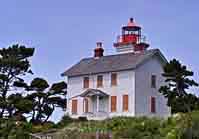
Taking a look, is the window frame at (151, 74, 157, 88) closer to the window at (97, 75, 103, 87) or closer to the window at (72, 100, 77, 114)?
the window at (97, 75, 103, 87)

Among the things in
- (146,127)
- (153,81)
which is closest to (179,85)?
(153,81)

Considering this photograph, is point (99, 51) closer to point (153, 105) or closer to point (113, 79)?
point (113, 79)

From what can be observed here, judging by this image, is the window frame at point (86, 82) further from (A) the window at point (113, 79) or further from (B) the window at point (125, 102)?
(B) the window at point (125, 102)

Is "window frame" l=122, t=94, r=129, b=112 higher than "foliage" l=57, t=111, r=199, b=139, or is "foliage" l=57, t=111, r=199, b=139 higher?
"window frame" l=122, t=94, r=129, b=112

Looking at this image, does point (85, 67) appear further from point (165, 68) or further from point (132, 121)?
point (132, 121)

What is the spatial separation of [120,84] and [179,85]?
5.28 metres

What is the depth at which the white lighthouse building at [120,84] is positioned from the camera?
4278 cm

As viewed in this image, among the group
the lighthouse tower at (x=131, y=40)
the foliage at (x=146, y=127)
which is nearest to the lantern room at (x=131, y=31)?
the lighthouse tower at (x=131, y=40)

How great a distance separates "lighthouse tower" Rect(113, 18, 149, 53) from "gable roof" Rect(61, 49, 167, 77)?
159cm

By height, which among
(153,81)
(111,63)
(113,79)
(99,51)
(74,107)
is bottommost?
(74,107)

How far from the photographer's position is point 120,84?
143 feet

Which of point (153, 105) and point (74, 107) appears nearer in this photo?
point (153, 105)

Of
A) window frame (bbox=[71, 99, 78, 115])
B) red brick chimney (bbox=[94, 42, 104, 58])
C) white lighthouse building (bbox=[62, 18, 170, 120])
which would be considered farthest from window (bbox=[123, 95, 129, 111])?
red brick chimney (bbox=[94, 42, 104, 58])

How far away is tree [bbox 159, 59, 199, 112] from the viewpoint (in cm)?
3909
